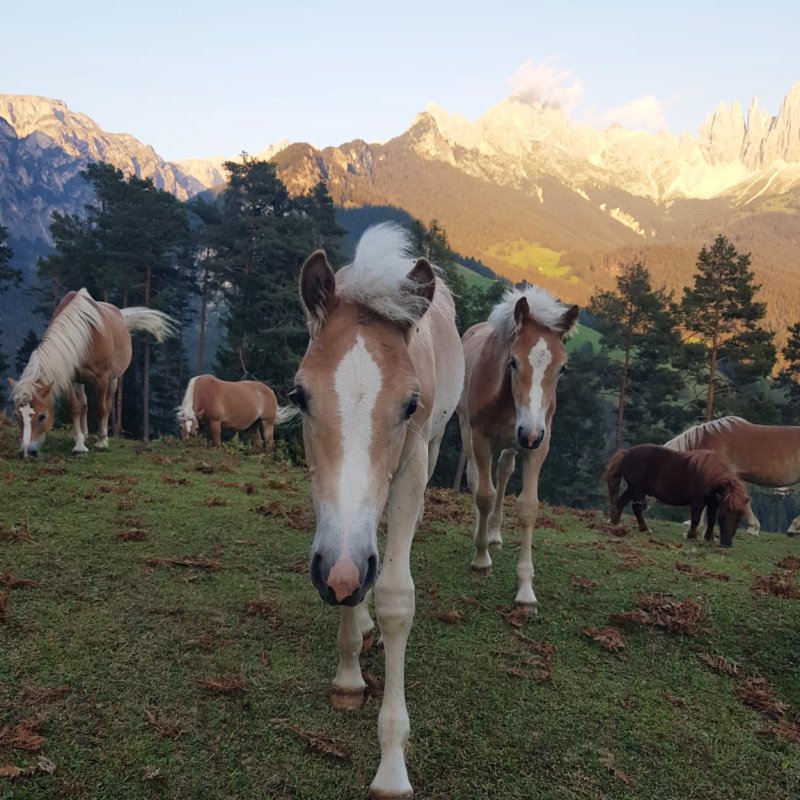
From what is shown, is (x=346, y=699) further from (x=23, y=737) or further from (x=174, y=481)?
(x=174, y=481)

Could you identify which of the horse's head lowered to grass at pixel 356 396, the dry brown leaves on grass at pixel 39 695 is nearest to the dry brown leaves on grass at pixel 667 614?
the horse's head lowered to grass at pixel 356 396

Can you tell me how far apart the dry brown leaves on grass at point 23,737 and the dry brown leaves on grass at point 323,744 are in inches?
44.8

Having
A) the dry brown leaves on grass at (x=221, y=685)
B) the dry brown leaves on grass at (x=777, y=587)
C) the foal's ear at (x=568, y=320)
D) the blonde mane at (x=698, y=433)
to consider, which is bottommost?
the dry brown leaves on grass at (x=221, y=685)

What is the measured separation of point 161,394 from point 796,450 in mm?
34390

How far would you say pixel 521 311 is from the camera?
4977 mm

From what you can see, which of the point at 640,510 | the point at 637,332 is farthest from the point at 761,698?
the point at 637,332

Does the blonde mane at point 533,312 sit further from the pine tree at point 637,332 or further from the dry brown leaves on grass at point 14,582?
the pine tree at point 637,332

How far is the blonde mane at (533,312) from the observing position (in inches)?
195

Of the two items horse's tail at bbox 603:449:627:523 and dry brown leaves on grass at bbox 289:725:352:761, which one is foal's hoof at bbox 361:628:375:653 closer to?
dry brown leaves on grass at bbox 289:725:352:761

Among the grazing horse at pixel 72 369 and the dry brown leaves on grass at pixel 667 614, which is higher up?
the grazing horse at pixel 72 369

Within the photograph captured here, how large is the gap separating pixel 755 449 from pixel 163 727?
39.8 ft

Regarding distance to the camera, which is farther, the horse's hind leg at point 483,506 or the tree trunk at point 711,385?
the tree trunk at point 711,385

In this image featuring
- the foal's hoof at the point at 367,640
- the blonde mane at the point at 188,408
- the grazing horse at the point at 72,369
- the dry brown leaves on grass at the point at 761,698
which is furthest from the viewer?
the blonde mane at the point at 188,408

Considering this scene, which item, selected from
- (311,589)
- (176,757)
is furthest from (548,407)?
(176,757)
